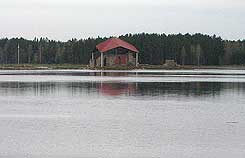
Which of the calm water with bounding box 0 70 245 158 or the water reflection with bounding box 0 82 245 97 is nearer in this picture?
the calm water with bounding box 0 70 245 158

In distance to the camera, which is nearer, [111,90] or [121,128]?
[121,128]

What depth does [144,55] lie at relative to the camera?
138 m

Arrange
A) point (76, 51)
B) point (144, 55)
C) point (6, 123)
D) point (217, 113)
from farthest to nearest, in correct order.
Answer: point (76, 51) < point (144, 55) < point (217, 113) < point (6, 123)

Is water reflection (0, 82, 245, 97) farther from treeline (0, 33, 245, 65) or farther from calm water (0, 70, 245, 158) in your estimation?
treeline (0, 33, 245, 65)

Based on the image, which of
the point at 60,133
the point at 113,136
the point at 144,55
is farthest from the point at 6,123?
the point at 144,55

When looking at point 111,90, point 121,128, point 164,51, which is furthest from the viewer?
point 164,51

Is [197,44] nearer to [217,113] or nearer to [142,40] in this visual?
[142,40]

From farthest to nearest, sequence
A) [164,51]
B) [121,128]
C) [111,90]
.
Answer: [164,51]
[111,90]
[121,128]

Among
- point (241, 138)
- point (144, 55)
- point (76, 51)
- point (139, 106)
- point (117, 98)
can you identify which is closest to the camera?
point (241, 138)

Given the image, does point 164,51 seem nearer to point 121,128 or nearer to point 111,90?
point 111,90

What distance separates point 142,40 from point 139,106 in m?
125

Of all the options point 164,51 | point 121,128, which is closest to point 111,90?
point 121,128

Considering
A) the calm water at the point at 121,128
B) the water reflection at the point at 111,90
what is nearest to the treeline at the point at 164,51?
the water reflection at the point at 111,90

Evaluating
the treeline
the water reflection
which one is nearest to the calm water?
the water reflection
